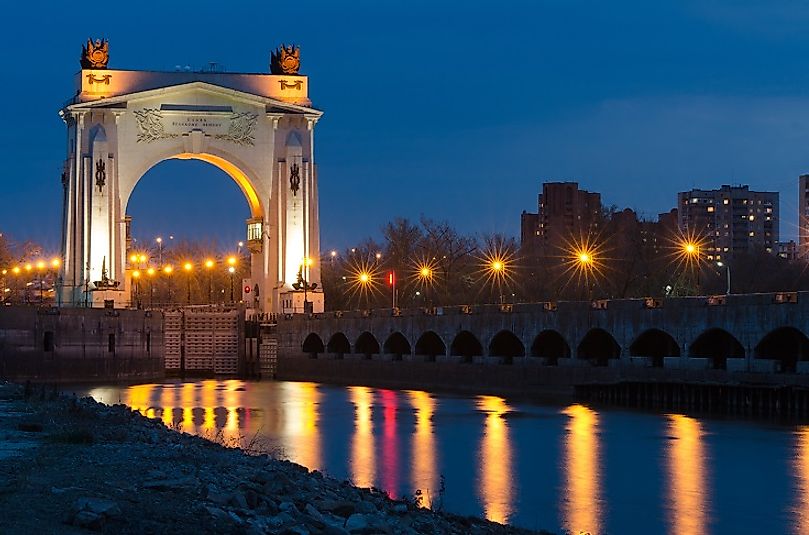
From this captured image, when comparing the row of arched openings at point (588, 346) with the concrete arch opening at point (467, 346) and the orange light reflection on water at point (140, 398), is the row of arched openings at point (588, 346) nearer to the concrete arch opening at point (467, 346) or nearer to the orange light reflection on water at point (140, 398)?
the concrete arch opening at point (467, 346)

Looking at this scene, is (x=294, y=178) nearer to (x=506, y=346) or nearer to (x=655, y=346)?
(x=506, y=346)

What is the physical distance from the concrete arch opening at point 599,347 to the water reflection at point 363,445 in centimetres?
1023

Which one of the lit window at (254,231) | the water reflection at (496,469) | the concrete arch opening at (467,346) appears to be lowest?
the water reflection at (496,469)

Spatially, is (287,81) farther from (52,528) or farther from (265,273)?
(52,528)

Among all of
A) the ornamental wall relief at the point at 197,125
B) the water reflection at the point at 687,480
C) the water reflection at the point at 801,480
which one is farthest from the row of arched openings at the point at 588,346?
the ornamental wall relief at the point at 197,125

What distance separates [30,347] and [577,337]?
30779 mm

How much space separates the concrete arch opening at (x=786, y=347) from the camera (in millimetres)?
53250

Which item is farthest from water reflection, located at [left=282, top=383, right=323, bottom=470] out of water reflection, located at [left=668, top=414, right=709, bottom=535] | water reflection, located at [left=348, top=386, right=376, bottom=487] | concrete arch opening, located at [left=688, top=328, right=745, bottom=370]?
concrete arch opening, located at [left=688, top=328, right=745, bottom=370]

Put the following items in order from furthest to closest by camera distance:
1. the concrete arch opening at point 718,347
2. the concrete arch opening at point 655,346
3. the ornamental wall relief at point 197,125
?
the ornamental wall relief at point 197,125, the concrete arch opening at point 655,346, the concrete arch opening at point 718,347

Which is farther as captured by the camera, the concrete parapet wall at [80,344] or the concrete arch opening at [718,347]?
the concrete parapet wall at [80,344]

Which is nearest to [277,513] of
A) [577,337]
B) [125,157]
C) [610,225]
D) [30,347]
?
[577,337]

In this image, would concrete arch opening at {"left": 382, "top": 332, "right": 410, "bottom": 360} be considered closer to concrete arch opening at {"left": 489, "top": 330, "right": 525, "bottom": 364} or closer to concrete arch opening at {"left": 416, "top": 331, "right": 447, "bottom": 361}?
concrete arch opening at {"left": 416, "top": 331, "right": 447, "bottom": 361}

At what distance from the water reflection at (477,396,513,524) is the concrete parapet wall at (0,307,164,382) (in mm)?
31840

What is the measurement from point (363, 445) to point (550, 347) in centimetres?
3052
